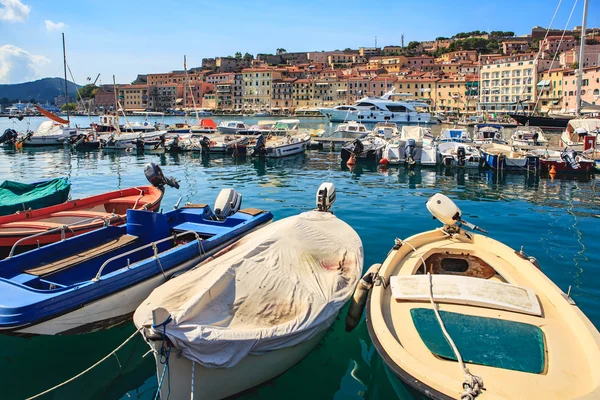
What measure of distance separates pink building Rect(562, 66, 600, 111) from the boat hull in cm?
8065

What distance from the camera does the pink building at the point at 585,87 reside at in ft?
239

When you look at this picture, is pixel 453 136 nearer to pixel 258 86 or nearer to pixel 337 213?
pixel 337 213

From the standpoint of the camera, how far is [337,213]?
15320 mm

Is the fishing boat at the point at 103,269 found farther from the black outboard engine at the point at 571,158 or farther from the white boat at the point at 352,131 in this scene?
the white boat at the point at 352,131

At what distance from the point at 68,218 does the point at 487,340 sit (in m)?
9.35

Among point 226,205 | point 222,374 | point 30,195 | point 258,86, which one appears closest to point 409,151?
point 226,205

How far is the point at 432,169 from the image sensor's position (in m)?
26.5

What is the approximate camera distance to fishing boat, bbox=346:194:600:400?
14.2ft

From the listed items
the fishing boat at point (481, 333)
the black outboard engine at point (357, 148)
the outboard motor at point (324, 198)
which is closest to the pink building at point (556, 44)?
the black outboard engine at point (357, 148)

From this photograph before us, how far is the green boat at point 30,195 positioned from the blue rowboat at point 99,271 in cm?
528

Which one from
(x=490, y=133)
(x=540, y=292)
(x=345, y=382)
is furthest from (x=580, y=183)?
(x=345, y=382)

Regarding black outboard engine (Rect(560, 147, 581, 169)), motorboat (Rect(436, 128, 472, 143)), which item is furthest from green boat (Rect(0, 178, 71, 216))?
motorboat (Rect(436, 128, 472, 143))

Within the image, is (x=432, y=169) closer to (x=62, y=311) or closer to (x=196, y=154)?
(x=196, y=154)

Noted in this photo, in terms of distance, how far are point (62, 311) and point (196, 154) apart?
30.6 m
